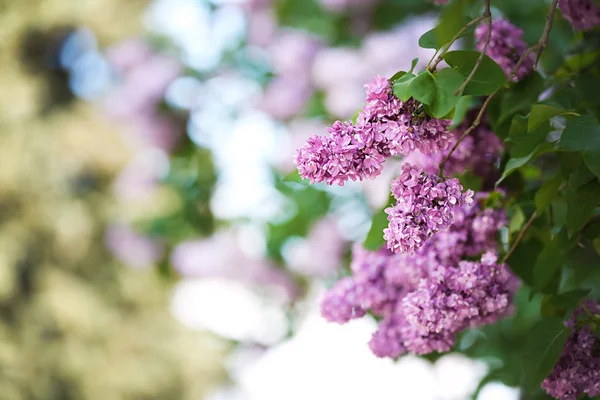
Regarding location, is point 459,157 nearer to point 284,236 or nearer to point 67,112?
point 284,236

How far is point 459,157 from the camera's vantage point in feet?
2.27

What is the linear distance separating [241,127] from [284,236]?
321 mm

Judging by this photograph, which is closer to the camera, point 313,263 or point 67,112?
point 313,263

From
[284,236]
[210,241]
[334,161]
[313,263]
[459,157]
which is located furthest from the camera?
[210,241]

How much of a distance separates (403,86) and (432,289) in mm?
194

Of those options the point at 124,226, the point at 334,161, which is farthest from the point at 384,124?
the point at 124,226

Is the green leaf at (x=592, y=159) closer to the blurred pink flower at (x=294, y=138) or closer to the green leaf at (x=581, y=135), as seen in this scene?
the green leaf at (x=581, y=135)

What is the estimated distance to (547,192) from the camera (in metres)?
0.63

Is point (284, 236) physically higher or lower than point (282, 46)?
lower

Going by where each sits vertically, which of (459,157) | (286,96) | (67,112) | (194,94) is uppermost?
(67,112)

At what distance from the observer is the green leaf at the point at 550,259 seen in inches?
25.1

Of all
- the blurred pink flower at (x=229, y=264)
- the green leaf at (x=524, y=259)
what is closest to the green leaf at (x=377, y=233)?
the green leaf at (x=524, y=259)

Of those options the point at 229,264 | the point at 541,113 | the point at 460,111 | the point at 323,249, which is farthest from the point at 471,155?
the point at 229,264

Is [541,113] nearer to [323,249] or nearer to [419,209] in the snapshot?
[419,209]
